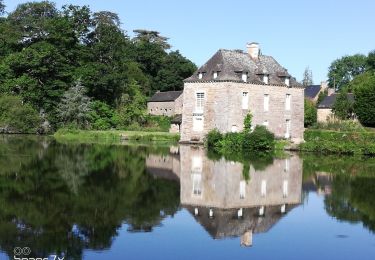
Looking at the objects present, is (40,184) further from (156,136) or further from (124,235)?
(156,136)

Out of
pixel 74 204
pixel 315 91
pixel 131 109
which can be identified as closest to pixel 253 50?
pixel 131 109

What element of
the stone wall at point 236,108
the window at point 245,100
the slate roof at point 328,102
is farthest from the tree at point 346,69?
the window at point 245,100

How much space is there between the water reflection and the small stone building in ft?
126

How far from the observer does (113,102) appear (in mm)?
58500

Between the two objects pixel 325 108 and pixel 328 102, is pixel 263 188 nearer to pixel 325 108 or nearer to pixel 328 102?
pixel 325 108

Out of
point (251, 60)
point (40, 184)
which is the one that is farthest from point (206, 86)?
point (40, 184)

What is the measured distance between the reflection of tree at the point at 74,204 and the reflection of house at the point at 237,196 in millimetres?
800

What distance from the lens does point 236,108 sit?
131 ft

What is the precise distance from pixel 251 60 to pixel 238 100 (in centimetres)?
485

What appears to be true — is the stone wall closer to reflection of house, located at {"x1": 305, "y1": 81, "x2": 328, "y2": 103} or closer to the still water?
the still water

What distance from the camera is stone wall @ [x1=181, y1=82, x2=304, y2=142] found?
39.5m

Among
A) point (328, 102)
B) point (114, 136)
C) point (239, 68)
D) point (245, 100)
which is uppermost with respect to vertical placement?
point (239, 68)

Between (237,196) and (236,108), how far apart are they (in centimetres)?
2513

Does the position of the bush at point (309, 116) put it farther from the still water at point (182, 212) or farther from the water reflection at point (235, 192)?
the still water at point (182, 212)
